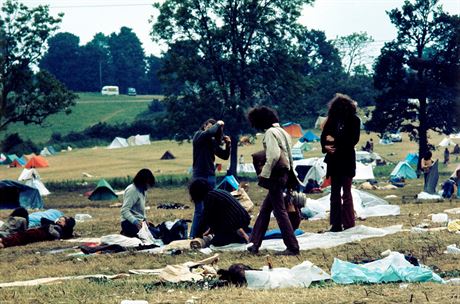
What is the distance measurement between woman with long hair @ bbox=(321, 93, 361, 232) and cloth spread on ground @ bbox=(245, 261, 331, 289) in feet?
13.2

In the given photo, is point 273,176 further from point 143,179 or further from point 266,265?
point 143,179

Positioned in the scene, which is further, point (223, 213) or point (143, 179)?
point (143, 179)

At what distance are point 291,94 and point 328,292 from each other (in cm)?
4181

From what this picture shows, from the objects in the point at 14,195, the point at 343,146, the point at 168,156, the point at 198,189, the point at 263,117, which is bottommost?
the point at 168,156

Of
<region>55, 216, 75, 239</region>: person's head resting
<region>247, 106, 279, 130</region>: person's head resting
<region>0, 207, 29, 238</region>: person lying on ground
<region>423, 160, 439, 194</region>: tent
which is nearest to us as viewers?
<region>247, 106, 279, 130</region>: person's head resting

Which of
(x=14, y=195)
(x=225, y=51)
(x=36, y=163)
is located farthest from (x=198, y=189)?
(x=36, y=163)

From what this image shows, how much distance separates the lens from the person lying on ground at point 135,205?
1377 centimetres

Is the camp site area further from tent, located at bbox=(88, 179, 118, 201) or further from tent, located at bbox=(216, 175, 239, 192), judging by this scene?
tent, located at bbox=(88, 179, 118, 201)

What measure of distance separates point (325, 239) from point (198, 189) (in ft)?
6.96

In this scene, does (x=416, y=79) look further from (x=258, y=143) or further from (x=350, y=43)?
(x=350, y=43)

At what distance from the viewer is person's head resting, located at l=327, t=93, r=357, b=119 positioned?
12984 mm

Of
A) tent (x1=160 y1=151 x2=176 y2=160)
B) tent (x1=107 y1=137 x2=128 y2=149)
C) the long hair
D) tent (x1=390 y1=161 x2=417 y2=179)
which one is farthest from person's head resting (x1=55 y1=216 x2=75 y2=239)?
tent (x1=107 y1=137 x2=128 y2=149)

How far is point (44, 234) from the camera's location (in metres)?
15.3

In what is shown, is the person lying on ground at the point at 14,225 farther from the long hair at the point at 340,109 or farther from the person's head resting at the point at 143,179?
the long hair at the point at 340,109
